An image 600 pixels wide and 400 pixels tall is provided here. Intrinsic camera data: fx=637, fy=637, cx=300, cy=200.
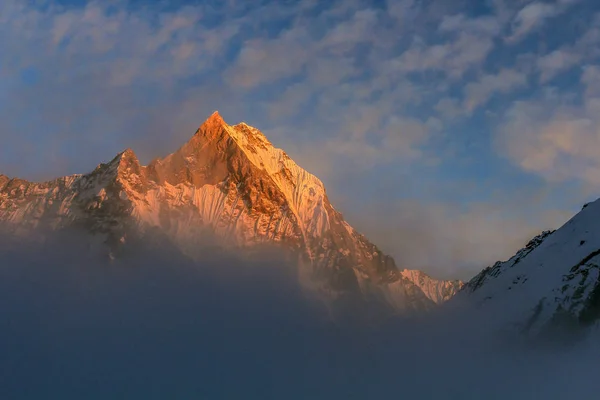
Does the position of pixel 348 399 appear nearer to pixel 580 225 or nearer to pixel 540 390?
pixel 540 390

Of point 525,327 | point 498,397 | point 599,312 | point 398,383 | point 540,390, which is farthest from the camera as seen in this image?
point 398,383

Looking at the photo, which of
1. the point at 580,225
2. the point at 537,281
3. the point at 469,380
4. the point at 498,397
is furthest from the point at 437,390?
the point at 580,225

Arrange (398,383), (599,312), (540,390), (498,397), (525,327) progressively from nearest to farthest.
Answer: (540,390) → (498,397) → (599,312) → (525,327) → (398,383)

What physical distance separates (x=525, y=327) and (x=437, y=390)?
35076mm

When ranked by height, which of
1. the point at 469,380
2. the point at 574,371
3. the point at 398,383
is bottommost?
the point at 574,371

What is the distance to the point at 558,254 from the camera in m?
195

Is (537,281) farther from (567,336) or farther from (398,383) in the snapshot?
(398,383)

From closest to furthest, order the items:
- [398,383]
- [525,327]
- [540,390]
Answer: [540,390] < [525,327] < [398,383]

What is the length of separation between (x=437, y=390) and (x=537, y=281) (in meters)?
51.2

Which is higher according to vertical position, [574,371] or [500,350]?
[500,350]

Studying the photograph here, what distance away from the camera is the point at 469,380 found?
561ft

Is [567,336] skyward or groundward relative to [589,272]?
groundward

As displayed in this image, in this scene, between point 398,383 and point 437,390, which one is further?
point 398,383

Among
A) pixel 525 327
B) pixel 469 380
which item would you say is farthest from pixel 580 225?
pixel 469 380
